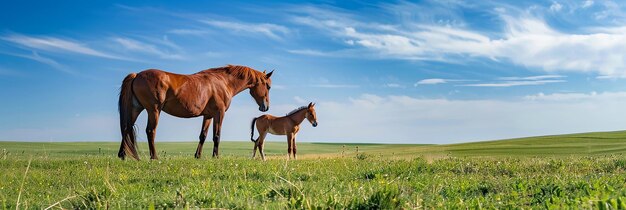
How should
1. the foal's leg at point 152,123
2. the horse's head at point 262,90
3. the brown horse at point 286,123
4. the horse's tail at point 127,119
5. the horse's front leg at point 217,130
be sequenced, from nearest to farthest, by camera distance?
the foal's leg at point 152,123, the horse's tail at point 127,119, the horse's front leg at point 217,130, the horse's head at point 262,90, the brown horse at point 286,123

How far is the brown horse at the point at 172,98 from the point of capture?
51.2ft

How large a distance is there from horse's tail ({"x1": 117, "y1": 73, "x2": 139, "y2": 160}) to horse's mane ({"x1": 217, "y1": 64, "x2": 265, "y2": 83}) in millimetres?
3402

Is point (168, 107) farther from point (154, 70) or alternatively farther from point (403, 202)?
point (403, 202)

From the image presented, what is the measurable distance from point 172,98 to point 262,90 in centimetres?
394

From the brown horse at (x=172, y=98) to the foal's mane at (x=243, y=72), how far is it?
0.10 metres

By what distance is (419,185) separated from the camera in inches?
369

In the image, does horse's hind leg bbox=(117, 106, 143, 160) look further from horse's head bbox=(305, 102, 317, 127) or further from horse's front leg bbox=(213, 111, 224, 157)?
horse's head bbox=(305, 102, 317, 127)

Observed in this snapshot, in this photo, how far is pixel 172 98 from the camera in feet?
52.6

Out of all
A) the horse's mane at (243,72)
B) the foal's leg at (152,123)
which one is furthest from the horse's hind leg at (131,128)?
the horse's mane at (243,72)

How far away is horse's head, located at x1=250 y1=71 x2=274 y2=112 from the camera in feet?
63.0

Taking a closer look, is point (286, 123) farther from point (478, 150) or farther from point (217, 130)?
point (478, 150)

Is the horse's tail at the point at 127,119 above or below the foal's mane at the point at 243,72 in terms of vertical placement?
below

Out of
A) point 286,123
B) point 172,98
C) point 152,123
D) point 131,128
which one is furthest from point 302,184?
point 286,123

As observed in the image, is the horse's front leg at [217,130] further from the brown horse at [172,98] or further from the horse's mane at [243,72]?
the horse's mane at [243,72]
